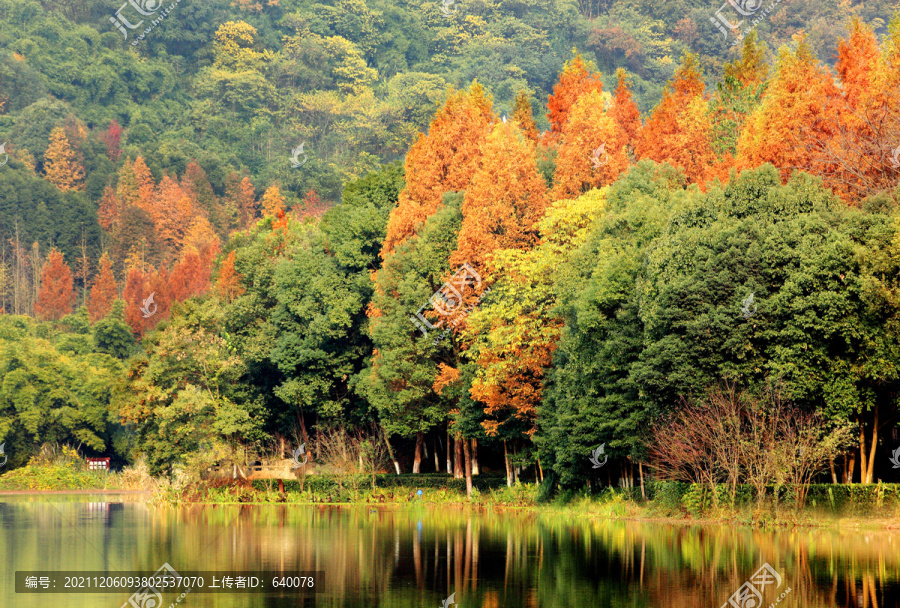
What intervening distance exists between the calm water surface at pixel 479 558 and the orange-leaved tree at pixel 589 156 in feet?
43.6

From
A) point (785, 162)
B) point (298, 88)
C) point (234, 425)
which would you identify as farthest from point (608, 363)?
point (298, 88)

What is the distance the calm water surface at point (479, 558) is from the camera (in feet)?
65.7

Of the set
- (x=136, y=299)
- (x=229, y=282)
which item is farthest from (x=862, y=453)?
(x=136, y=299)

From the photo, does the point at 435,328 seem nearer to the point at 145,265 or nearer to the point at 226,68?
the point at 145,265

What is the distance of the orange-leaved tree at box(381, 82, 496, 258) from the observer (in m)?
49.0

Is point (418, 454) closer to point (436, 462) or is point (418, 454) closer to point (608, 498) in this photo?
point (436, 462)

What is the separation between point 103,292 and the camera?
11169cm

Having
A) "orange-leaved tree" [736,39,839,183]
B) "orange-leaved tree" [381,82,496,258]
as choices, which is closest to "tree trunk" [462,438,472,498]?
"orange-leaved tree" [381,82,496,258]

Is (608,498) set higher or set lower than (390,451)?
lower

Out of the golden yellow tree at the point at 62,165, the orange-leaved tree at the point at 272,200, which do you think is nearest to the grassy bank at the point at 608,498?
the orange-leaved tree at the point at 272,200

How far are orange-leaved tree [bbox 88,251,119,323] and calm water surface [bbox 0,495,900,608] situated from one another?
71.2 meters

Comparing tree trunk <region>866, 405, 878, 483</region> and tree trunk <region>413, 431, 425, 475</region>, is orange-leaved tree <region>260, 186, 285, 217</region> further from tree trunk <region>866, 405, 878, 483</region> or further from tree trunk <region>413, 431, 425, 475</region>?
tree trunk <region>866, 405, 878, 483</region>

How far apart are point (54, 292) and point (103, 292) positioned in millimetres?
6015

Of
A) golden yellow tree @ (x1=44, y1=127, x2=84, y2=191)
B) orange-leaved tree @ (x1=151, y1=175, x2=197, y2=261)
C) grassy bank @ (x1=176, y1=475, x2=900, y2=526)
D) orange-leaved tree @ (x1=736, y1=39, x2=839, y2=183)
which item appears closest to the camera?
grassy bank @ (x1=176, y1=475, x2=900, y2=526)
